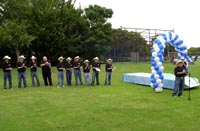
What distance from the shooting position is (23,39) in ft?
112

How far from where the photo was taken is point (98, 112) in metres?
9.95

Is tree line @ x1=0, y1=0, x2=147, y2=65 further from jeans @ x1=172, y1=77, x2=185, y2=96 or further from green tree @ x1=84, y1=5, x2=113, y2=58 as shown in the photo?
jeans @ x1=172, y1=77, x2=185, y2=96

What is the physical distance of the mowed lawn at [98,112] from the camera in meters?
8.22

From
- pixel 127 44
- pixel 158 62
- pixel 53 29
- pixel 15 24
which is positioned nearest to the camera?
pixel 158 62

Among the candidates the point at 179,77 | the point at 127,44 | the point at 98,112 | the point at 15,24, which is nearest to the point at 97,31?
the point at 127,44

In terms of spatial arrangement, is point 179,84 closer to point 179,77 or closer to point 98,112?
point 179,77

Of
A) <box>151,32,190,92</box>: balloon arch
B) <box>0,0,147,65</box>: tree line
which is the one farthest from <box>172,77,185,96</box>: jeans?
<box>0,0,147,65</box>: tree line

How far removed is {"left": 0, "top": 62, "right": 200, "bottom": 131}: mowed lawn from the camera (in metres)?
8.22

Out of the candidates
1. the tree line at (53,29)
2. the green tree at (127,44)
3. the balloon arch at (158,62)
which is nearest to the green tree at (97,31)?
the tree line at (53,29)

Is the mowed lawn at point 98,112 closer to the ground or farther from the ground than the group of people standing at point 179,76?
closer to the ground

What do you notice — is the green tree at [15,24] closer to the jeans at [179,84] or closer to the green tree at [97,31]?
the green tree at [97,31]

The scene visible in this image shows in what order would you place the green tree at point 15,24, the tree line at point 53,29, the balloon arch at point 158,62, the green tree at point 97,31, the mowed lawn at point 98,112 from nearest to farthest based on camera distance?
the mowed lawn at point 98,112, the balloon arch at point 158,62, the green tree at point 15,24, the tree line at point 53,29, the green tree at point 97,31

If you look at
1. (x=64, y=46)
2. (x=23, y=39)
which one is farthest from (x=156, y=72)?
(x=64, y=46)

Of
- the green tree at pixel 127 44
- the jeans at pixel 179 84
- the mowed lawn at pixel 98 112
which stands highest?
the green tree at pixel 127 44
